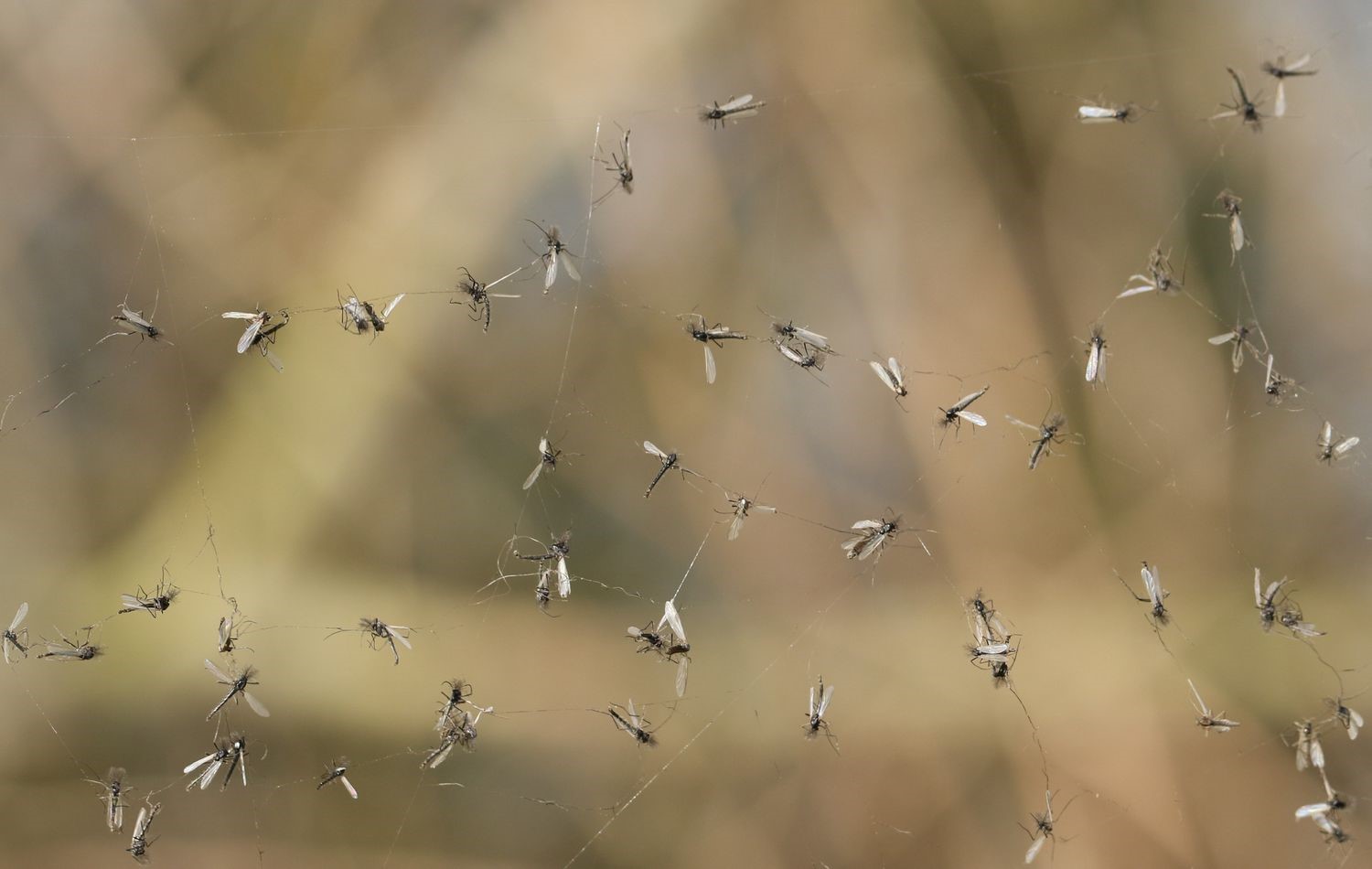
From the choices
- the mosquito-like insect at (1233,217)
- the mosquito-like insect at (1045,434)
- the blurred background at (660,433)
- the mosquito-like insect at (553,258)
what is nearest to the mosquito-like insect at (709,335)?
the blurred background at (660,433)

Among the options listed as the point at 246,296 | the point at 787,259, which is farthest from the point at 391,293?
the point at 787,259

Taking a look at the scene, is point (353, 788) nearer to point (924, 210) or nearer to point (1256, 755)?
point (924, 210)

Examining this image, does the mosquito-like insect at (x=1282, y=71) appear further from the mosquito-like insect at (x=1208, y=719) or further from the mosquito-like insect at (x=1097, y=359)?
the mosquito-like insect at (x=1208, y=719)

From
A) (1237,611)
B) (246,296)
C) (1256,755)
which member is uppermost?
(246,296)

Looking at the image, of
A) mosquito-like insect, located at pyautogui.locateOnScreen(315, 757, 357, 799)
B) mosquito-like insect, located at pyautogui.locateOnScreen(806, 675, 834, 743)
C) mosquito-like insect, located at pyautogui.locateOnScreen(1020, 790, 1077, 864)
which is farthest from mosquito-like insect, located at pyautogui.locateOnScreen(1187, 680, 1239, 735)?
mosquito-like insect, located at pyautogui.locateOnScreen(315, 757, 357, 799)

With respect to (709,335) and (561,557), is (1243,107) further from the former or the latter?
(561,557)

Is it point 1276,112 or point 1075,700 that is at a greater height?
point 1276,112

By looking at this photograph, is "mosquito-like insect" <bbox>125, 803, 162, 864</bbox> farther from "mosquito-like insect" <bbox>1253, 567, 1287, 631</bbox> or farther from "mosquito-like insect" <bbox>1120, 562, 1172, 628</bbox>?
"mosquito-like insect" <bbox>1253, 567, 1287, 631</bbox>
